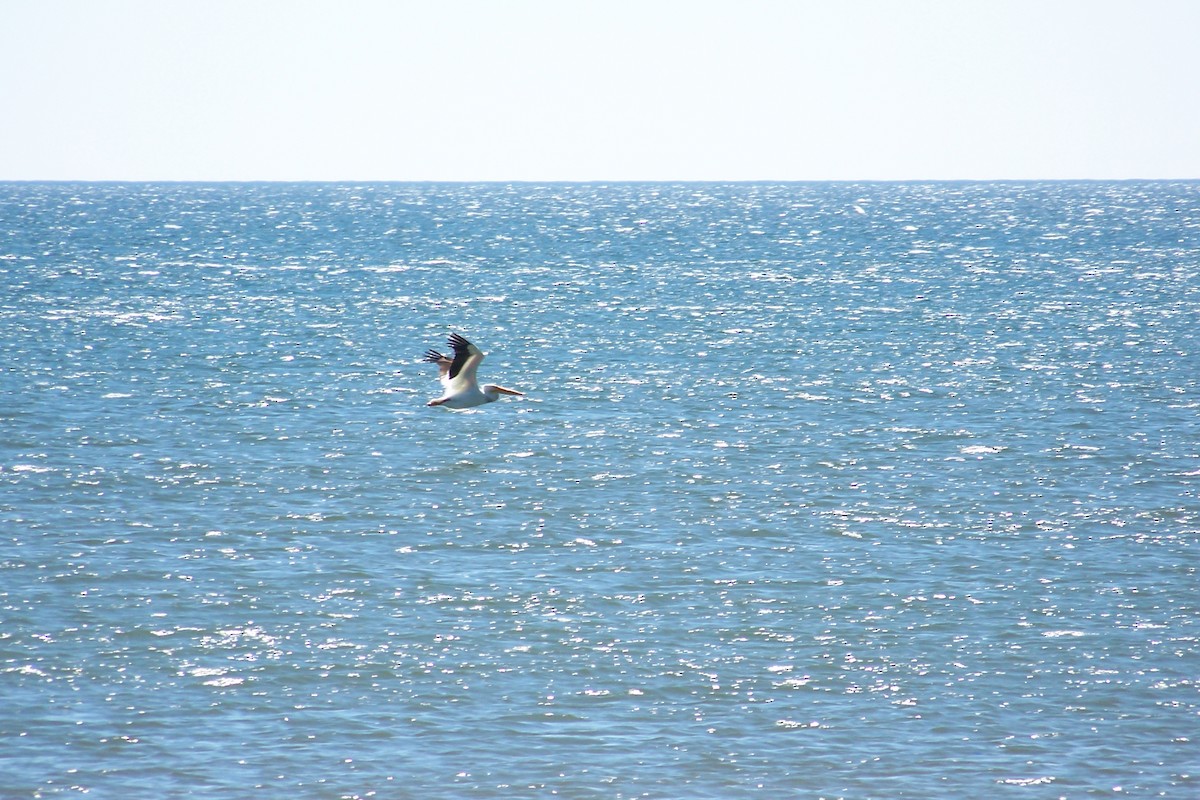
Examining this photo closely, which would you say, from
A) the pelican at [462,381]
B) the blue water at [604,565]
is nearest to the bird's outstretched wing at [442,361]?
the pelican at [462,381]

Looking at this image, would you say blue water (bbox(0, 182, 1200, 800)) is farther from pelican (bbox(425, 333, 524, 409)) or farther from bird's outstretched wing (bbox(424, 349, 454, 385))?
bird's outstretched wing (bbox(424, 349, 454, 385))

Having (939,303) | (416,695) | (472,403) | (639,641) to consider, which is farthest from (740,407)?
(939,303)

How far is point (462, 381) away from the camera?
25.0 meters

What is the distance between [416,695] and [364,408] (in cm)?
2097

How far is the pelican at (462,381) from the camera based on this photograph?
77.3 feet

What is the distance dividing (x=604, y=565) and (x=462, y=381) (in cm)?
390

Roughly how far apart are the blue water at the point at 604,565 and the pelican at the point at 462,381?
266 centimetres

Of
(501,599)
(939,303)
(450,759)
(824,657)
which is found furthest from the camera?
(939,303)

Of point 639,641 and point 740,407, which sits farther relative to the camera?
point 740,407

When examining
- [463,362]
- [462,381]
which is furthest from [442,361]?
[462,381]

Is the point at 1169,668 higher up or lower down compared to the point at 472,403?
lower down

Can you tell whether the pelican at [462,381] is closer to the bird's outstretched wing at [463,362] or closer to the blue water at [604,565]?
the bird's outstretched wing at [463,362]

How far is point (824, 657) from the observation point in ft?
68.2

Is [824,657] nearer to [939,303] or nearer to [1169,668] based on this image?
[1169,668]
